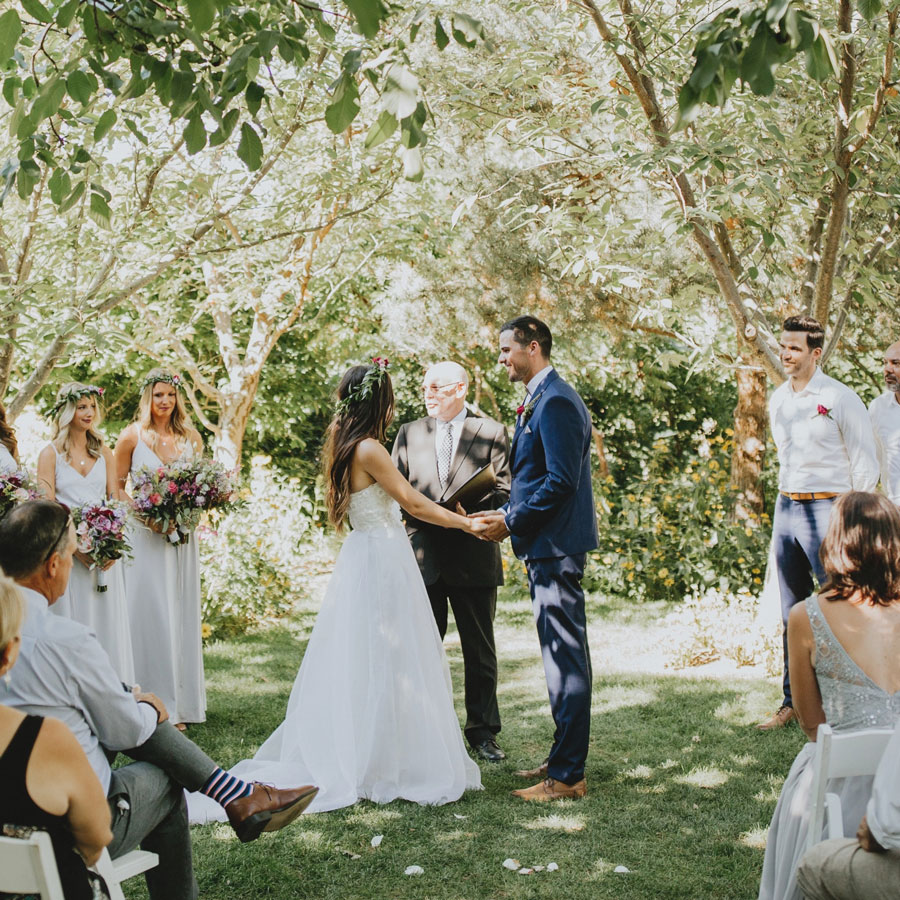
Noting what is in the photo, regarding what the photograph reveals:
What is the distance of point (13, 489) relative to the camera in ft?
16.0

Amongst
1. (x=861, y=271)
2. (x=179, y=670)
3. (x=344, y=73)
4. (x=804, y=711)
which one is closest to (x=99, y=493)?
(x=179, y=670)

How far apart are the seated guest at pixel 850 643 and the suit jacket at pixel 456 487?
8.50 feet

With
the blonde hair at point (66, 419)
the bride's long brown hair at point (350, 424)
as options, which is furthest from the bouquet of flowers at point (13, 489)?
the bride's long brown hair at point (350, 424)

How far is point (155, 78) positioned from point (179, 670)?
403 cm

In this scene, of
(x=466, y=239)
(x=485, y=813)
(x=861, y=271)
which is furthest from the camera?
(x=466, y=239)

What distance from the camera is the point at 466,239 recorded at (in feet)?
32.9

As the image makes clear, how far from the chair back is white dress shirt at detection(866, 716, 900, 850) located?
1842mm

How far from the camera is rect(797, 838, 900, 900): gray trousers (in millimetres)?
2303

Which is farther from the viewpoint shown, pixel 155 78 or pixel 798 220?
pixel 798 220

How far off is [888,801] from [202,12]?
260cm

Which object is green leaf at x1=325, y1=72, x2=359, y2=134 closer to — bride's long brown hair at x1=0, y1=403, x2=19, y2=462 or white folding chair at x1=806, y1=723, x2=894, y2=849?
white folding chair at x1=806, y1=723, x2=894, y2=849

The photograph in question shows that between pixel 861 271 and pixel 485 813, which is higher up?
pixel 861 271

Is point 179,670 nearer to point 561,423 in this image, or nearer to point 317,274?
point 561,423

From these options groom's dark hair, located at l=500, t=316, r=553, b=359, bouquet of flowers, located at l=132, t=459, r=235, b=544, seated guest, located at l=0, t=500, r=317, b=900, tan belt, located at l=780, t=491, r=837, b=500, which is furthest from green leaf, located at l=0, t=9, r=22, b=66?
tan belt, located at l=780, t=491, r=837, b=500
